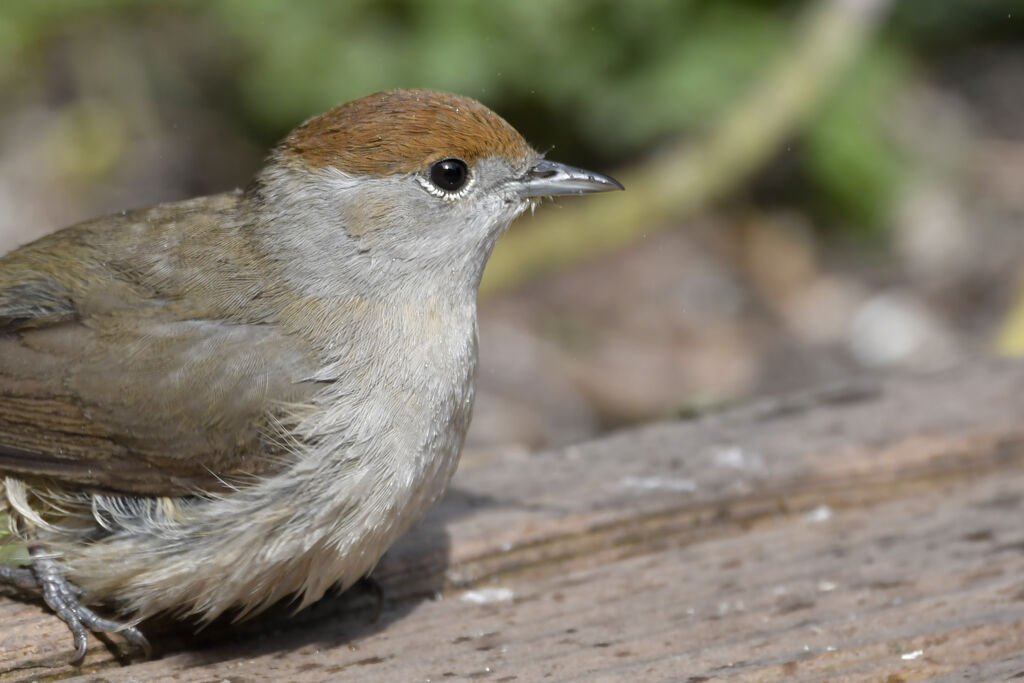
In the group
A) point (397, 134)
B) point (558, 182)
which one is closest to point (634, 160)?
point (558, 182)

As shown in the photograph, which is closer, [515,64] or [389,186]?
[389,186]

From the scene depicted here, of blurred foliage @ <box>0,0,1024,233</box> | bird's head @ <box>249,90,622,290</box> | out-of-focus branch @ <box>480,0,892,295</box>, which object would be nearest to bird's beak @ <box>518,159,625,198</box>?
bird's head @ <box>249,90,622,290</box>

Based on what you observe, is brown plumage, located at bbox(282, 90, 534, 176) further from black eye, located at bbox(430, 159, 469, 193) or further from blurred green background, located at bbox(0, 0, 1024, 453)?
blurred green background, located at bbox(0, 0, 1024, 453)

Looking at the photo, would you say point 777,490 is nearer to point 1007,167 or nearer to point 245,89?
point 245,89

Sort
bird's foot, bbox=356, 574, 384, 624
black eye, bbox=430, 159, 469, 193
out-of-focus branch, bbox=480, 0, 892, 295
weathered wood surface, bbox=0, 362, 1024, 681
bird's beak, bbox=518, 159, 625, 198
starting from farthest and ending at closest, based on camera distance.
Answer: out-of-focus branch, bbox=480, 0, 892, 295 < bird's beak, bbox=518, 159, 625, 198 < black eye, bbox=430, 159, 469, 193 < bird's foot, bbox=356, 574, 384, 624 < weathered wood surface, bbox=0, 362, 1024, 681

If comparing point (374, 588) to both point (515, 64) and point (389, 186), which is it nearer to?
point (389, 186)

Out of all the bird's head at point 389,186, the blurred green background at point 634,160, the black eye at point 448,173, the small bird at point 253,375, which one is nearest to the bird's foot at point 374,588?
the small bird at point 253,375
